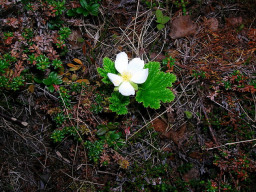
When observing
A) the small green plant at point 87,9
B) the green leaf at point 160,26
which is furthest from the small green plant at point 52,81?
the green leaf at point 160,26

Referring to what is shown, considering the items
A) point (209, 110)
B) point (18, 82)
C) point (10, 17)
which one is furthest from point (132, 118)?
point (10, 17)

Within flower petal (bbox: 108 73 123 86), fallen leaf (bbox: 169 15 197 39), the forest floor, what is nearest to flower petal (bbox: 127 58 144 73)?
flower petal (bbox: 108 73 123 86)

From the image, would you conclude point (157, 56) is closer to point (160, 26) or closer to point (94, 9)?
point (160, 26)

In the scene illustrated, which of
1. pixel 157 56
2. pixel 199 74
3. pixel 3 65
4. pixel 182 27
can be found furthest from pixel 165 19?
pixel 3 65

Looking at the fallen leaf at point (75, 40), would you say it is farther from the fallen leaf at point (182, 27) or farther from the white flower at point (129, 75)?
the fallen leaf at point (182, 27)

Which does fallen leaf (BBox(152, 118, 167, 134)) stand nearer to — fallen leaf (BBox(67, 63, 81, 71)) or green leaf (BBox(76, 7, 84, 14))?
fallen leaf (BBox(67, 63, 81, 71))

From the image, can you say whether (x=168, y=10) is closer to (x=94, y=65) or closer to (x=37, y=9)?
(x=94, y=65)
